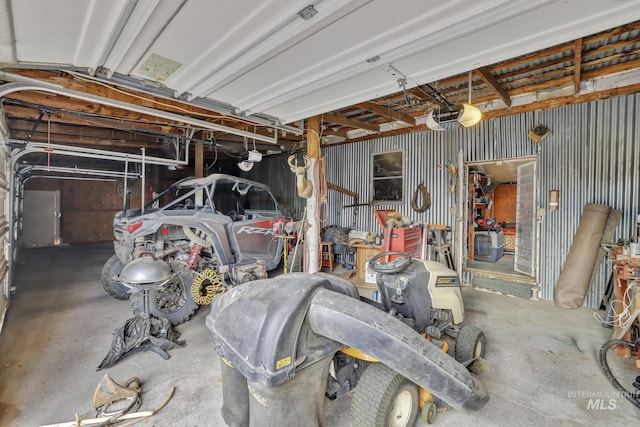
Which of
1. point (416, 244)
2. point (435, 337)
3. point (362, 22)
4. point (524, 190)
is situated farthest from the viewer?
point (524, 190)

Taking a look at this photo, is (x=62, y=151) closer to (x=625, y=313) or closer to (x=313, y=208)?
(x=313, y=208)

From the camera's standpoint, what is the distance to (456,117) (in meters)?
3.32

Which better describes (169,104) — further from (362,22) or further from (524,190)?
(524,190)

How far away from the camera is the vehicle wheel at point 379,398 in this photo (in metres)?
1.60

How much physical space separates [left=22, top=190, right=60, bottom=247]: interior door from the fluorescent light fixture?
1249cm

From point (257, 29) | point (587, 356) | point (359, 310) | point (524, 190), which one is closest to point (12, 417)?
point (359, 310)

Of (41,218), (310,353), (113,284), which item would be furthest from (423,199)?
(41,218)

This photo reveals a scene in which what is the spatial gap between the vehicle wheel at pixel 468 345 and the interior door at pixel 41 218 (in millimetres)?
12850

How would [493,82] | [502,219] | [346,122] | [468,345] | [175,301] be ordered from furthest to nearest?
[502,219], [346,122], [493,82], [175,301], [468,345]

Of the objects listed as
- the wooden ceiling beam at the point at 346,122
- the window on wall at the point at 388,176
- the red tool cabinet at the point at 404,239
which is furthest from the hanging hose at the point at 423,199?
the wooden ceiling beam at the point at 346,122

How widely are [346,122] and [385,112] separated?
77 cm

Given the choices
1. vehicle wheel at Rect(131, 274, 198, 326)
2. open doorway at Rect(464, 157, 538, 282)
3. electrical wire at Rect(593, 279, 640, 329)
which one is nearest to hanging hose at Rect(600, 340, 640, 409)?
electrical wire at Rect(593, 279, 640, 329)

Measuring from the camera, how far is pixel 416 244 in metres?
5.10

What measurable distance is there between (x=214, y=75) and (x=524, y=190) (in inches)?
241
